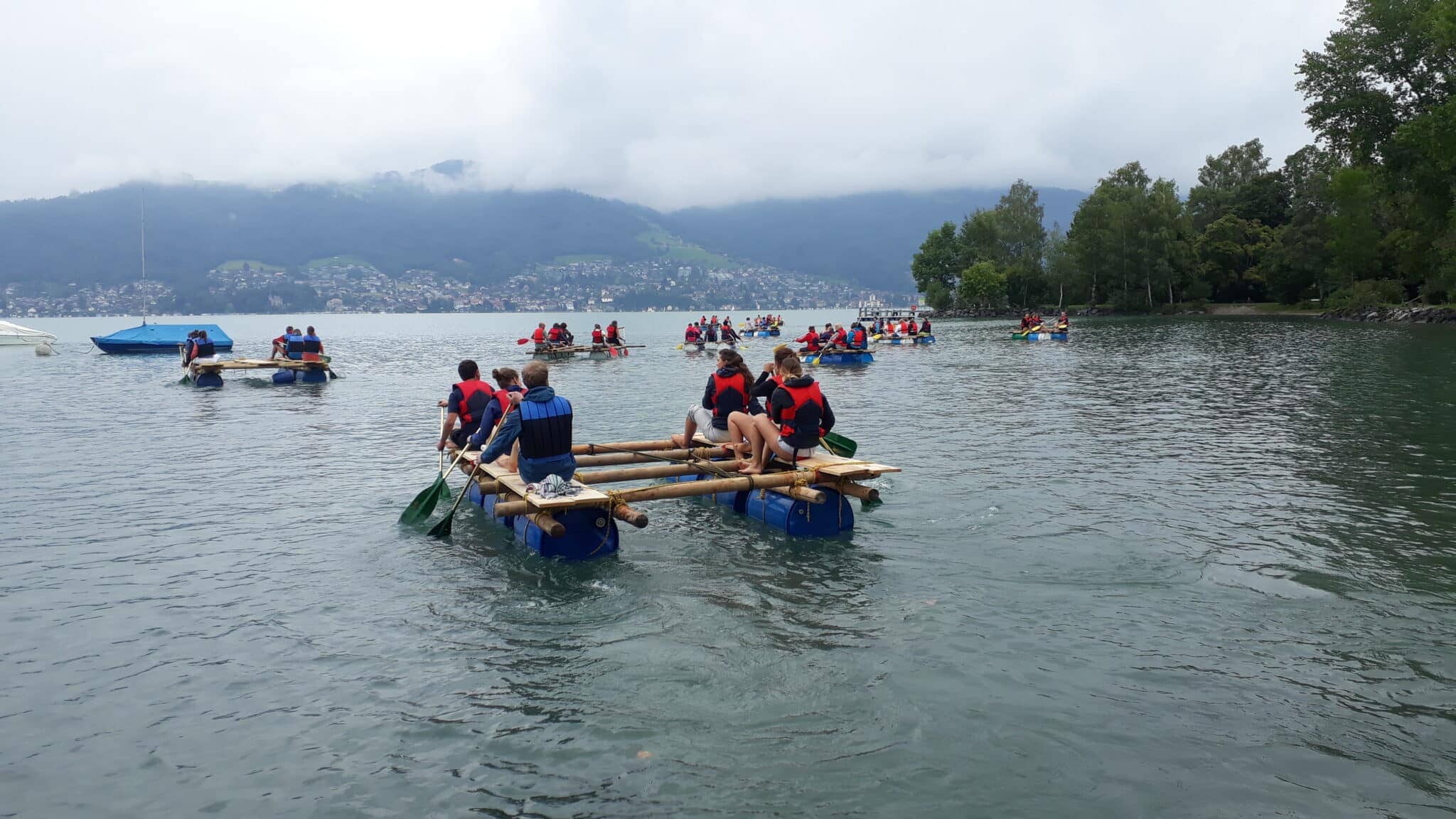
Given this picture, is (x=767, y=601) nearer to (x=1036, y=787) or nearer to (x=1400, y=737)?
(x=1036, y=787)

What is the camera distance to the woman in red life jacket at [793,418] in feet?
43.4

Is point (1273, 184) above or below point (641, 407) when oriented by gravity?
above

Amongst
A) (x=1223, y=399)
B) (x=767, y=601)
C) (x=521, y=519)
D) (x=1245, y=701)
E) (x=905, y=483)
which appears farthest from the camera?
(x=1223, y=399)

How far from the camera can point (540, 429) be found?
38.5ft

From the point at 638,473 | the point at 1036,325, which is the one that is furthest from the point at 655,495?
the point at 1036,325

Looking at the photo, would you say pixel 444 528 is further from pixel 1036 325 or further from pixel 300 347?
pixel 1036 325

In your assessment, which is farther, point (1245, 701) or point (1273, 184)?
point (1273, 184)

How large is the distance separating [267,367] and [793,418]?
32.1 meters

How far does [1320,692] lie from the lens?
7672mm

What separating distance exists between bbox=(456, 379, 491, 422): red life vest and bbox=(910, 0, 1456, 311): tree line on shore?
60806 mm

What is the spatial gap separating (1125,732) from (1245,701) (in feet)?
4.32

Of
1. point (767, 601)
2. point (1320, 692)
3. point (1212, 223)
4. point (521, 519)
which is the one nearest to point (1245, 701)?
point (1320, 692)

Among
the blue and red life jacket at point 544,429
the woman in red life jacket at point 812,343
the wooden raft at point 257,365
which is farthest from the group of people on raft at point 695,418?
the woman in red life jacket at point 812,343

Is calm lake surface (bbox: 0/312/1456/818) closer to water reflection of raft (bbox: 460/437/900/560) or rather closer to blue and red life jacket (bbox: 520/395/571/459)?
water reflection of raft (bbox: 460/437/900/560)
